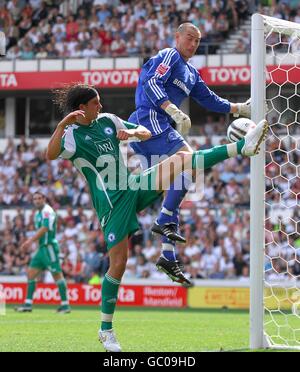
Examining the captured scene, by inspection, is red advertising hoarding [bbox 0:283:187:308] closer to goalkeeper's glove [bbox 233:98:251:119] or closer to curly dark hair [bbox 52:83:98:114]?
goalkeeper's glove [bbox 233:98:251:119]

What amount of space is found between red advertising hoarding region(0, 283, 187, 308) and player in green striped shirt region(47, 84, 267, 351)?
508 inches

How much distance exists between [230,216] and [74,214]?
4.60m

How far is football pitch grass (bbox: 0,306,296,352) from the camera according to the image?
9.77m

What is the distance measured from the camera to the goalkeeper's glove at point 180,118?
9062mm

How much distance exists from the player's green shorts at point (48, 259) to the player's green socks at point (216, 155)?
945 centimetres

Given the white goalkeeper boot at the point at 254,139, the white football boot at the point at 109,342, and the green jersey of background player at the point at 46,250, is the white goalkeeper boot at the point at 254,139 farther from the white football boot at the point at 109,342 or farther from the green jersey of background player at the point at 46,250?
the green jersey of background player at the point at 46,250

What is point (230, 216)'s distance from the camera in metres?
23.0

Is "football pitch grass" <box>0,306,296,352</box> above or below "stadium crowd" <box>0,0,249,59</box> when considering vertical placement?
below

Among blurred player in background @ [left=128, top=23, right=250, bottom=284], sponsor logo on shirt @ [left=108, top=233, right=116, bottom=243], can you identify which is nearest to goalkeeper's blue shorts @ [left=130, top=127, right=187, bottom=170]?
blurred player in background @ [left=128, top=23, right=250, bottom=284]

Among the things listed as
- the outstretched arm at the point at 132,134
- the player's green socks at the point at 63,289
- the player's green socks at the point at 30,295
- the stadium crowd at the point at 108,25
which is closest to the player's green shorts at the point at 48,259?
the player's green socks at the point at 63,289

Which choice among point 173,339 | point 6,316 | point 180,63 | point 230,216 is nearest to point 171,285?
point 230,216

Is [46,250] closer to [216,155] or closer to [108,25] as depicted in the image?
[216,155]

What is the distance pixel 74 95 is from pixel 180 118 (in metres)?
1.08

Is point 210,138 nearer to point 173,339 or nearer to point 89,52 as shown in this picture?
point 89,52
